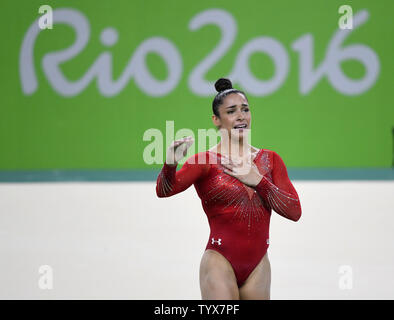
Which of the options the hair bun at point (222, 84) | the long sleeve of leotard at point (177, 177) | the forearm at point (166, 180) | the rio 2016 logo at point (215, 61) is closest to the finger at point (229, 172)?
the long sleeve of leotard at point (177, 177)

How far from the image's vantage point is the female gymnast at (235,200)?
251cm

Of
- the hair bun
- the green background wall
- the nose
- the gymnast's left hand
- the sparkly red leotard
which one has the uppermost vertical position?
the green background wall

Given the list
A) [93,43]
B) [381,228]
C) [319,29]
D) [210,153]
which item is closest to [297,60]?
[319,29]

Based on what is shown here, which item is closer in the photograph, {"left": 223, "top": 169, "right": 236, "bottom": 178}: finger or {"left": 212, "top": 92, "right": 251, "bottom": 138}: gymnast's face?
{"left": 223, "top": 169, "right": 236, "bottom": 178}: finger

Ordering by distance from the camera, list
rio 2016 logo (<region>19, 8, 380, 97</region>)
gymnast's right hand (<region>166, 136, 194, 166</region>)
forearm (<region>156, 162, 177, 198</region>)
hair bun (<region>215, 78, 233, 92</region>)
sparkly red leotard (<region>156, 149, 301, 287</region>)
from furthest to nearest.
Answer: rio 2016 logo (<region>19, 8, 380, 97</region>) < hair bun (<region>215, 78, 233, 92</region>) < sparkly red leotard (<region>156, 149, 301, 287</region>) < forearm (<region>156, 162, 177, 198</region>) < gymnast's right hand (<region>166, 136, 194, 166</region>)

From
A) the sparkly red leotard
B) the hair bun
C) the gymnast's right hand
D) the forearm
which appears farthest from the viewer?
the hair bun

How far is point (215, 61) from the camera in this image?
10297 millimetres

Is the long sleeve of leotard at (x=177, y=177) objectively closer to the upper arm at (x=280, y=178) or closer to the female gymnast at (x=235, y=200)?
the female gymnast at (x=235, y=200)

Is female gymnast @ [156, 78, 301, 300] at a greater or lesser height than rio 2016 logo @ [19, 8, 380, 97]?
lesser

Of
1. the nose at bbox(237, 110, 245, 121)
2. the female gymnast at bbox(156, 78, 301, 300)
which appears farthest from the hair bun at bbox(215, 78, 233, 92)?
the nose at bbox(237, 110, 245, 121)

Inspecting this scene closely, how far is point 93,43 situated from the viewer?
34.1ft

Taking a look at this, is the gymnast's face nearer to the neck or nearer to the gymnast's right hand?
the neck

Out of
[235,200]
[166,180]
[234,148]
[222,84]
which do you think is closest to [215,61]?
[222,84]

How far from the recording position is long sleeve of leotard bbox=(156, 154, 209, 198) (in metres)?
2.45
